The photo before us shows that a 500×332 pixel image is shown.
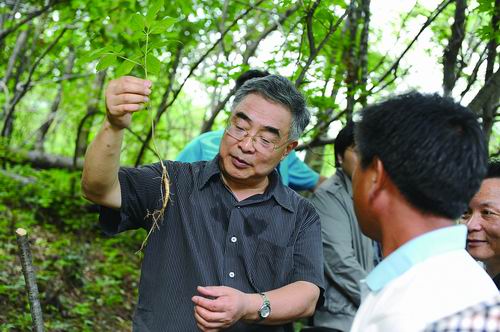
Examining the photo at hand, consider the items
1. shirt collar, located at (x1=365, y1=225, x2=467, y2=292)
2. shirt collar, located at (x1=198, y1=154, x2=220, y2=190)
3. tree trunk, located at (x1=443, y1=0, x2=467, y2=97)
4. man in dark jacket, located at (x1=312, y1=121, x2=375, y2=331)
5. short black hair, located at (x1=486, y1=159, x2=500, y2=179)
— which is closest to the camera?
shirt collar, located at (x1=365, y1=225, x2=467, y2=292)

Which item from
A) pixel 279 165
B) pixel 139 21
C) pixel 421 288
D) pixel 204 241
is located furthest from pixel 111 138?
pixel 279 165

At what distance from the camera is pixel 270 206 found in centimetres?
300

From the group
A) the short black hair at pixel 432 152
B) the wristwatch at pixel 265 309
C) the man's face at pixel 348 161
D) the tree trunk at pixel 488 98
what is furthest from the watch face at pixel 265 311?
the tree trunk at pixel 488 98

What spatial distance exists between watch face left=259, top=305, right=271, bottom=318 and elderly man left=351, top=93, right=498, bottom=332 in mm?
905

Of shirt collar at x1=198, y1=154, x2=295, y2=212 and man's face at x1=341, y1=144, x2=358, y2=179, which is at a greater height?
man's face at x1=341, y1=144, x2=358, y2=179

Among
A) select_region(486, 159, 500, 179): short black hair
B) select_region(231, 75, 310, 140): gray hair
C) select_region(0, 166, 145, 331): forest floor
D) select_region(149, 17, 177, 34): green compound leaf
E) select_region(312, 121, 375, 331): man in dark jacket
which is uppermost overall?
select_region(149, 17, 177, 34): green compound leaf

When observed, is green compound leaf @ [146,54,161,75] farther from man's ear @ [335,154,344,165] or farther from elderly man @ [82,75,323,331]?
man's ear @ [335,154,344,165]

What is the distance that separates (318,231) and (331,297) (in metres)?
1.35

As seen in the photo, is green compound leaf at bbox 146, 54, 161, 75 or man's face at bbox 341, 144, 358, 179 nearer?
green compound leaf at bbox 146, 54, 161, 75

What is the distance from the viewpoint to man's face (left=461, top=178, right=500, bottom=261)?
117 inches

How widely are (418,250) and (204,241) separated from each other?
1.34 meters

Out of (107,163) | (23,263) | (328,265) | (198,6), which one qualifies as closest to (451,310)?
(107,163)

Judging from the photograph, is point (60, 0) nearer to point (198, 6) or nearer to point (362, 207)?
point (198, 6)

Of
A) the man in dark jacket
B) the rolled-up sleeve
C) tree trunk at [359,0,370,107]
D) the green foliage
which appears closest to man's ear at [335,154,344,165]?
the man in dark jacket
